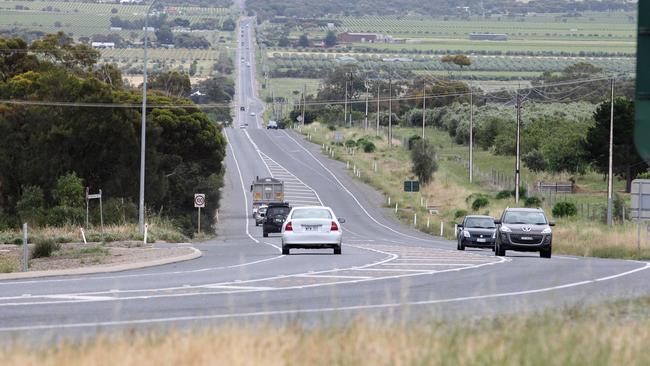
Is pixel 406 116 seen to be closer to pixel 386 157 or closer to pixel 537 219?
pixel 386 157

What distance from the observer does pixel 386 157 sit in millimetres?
127312

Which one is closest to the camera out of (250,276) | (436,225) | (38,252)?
(250,276)

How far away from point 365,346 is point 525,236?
2863 cm

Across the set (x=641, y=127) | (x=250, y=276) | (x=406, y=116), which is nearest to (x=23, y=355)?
(x=641, y=127)

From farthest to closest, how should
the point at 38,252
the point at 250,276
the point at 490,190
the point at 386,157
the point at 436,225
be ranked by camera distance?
the point at 386,157
the point at 490,190
the point at 436,225
the point at 38,252
the point at 250,276

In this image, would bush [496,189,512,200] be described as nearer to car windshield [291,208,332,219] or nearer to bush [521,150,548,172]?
bush [521,150,548,172]

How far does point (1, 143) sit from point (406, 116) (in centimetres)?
11708

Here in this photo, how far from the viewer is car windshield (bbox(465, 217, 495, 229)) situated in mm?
51531

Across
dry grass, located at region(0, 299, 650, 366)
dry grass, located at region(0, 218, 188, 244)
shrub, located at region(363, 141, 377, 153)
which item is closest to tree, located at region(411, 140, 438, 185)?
shrub, located at region(363, 141, 377, 153)

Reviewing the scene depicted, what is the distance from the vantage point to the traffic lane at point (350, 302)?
53.7ft

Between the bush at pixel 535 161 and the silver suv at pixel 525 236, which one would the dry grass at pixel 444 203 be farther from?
the silver suv at pixel 525 236

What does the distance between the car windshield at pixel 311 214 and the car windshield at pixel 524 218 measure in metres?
5.95

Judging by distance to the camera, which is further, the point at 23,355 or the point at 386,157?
the point at 386,157

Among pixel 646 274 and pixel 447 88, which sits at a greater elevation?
pixel 447 88
